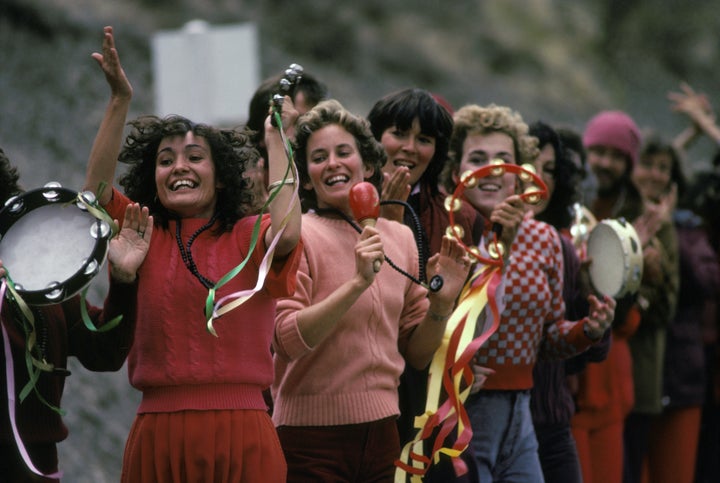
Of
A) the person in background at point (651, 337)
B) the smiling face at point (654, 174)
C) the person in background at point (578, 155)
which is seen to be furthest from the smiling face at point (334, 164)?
the smiling face at point (654, 174)

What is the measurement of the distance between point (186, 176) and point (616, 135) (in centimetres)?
350

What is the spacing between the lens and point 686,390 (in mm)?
7195

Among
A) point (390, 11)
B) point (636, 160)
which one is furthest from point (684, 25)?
point (636, 160)

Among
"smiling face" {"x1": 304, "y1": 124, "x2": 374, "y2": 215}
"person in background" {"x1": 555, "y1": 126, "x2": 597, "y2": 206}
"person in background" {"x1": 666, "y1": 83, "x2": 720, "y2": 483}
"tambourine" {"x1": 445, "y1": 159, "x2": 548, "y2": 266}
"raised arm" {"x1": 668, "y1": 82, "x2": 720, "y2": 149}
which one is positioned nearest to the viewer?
"smiling face" {"x1": 304, "y1": 124, "x2": 374, "y2": 215}

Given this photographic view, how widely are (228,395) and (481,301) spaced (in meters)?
1.27

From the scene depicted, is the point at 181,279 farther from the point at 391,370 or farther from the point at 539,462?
the point at 539,462

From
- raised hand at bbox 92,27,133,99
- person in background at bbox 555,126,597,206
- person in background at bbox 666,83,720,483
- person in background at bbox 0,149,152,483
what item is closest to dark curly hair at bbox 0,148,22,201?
person in background at bbox 0,149,152,483

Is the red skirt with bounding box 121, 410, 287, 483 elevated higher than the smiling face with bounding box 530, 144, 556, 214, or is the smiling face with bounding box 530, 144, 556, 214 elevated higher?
the smiling face with bounding box 530, 144, 556, 214

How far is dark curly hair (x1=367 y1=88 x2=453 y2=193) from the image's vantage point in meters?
5.09

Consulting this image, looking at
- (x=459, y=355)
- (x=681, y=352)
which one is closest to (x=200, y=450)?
(x=459, y=355)

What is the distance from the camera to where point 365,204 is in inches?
164

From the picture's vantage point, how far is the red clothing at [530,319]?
5.05 meters

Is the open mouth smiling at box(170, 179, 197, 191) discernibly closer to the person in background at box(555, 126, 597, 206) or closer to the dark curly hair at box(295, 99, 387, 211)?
the dark curly hair at box(295, 99, 387, 211)

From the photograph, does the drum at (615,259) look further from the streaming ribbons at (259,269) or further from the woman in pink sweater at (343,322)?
the streaming ribbons at (259,269)
